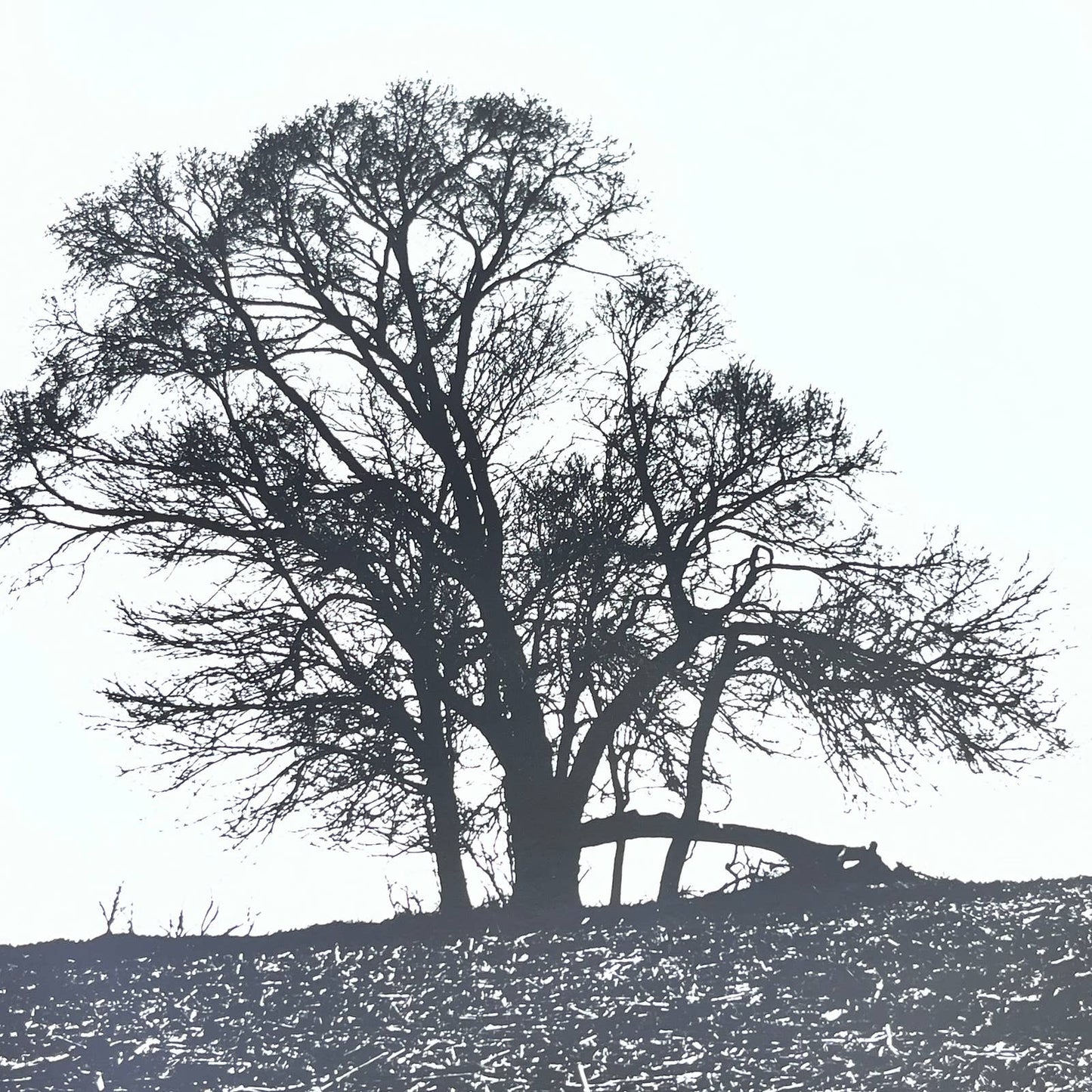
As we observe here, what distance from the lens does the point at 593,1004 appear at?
27.8 feet

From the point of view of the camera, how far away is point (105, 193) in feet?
46.6

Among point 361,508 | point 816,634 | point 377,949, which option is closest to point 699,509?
point 816,634

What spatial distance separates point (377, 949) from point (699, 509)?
216 inches

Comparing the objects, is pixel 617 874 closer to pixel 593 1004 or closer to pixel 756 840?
pixel 756 840

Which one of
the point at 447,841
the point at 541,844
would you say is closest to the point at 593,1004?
the point at 541,844

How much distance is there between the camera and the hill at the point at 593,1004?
7527mm

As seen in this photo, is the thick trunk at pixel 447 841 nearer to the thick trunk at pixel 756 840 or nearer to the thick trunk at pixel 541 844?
the thick trunk at pixel 541 844

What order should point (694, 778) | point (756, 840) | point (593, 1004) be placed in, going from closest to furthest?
point (593, 1004) → point (756, 840) → point (694, 778)

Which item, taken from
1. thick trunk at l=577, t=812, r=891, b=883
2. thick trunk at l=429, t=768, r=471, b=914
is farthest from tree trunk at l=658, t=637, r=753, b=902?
thick trunk at l=429, t=768, r=471, b=914

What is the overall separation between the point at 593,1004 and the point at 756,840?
16.2ft

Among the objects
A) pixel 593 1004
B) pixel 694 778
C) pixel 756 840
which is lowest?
pixel 593 1004

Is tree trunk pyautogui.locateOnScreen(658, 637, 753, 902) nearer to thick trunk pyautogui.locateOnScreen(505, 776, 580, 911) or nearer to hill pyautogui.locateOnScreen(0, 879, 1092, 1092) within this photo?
thick trunk pyautogui.locateOnScreen(505, 776, 580, 911)

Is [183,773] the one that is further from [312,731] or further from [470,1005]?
[470,1005]

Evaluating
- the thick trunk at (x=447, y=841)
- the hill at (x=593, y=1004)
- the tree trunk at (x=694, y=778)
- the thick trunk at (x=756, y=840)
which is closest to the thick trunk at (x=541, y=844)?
the thick trunk at (x=756, y=840)
